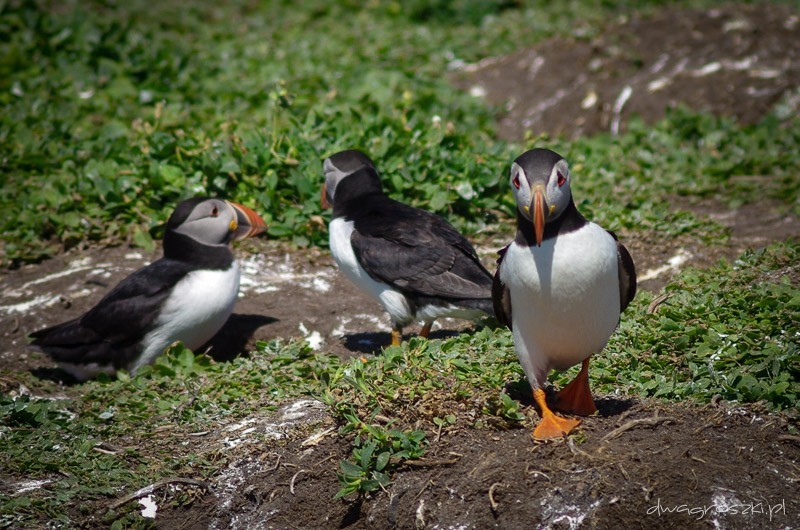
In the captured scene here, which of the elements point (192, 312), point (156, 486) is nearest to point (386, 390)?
point (156, 486)

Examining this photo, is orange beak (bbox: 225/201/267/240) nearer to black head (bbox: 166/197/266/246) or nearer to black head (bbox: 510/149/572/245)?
black head (bbox: 166/197/266/246)

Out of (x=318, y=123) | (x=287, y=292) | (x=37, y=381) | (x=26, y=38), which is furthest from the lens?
(x=26, y=38)

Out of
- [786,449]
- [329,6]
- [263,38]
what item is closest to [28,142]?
[263,38]

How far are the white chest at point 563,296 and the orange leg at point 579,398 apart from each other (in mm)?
101

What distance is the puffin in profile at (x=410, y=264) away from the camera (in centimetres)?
557

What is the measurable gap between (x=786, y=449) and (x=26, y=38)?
934 cm

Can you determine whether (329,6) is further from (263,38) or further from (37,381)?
(37,381)

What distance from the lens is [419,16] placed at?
12195 mm

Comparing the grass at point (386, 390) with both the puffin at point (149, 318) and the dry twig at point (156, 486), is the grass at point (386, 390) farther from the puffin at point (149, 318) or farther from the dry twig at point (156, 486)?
the puffin at point (149, 318)

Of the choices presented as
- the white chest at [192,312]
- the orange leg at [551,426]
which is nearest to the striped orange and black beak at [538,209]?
the orange leg at [551,426]

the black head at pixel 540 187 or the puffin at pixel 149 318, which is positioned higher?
the black head at pixel 540 187

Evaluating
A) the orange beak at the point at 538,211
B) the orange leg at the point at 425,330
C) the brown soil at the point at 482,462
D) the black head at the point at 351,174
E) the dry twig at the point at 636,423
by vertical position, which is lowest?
the orange leg at the point at 425,330

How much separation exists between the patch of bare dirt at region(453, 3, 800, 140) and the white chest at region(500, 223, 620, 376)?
5174 mm

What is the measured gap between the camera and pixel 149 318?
5953mm
